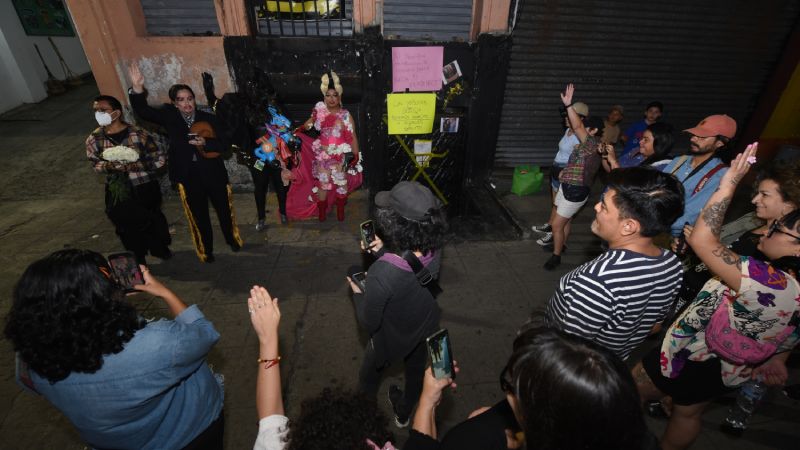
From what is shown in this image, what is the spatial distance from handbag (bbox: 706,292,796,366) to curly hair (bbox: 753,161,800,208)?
941 mm

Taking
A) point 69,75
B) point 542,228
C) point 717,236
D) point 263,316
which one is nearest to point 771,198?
point 717,236

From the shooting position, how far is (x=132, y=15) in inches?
212

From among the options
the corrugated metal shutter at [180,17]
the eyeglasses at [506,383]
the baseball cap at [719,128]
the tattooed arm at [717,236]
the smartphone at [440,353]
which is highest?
the corrugated metal shutter at [180,17]

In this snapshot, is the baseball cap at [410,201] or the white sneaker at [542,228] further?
the white sneaker at [542,228]

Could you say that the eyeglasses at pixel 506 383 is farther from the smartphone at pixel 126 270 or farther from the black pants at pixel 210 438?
the smartphone at pixel 126 270

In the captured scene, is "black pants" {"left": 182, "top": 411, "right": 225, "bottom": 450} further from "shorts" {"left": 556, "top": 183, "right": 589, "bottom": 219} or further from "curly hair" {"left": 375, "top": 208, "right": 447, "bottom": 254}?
"shorts" {"left": 556, "top": 183, "right": 589, "bottom": 219}

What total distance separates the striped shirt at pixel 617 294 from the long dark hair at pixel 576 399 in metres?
0.90

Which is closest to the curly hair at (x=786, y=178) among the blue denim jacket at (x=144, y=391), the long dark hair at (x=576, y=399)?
the long dark hair at (x=576, y=399)

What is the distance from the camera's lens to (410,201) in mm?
2176

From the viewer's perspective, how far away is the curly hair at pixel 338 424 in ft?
3.74

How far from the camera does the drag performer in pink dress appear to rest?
17.8 feet

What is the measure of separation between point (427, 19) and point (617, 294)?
17.6 ft

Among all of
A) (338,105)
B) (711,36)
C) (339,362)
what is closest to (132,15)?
(338,105)

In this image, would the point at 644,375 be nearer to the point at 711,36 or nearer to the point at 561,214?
the point at 561,214
